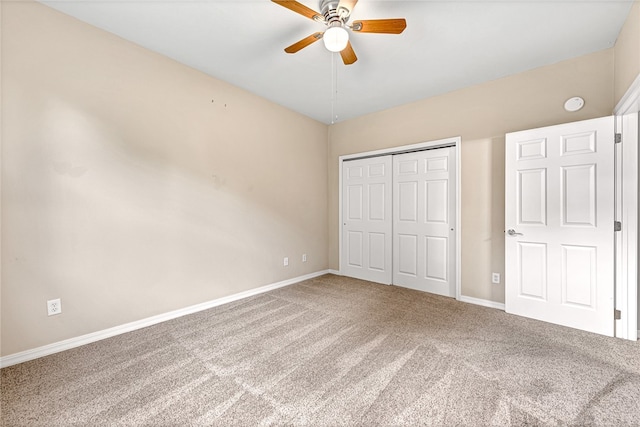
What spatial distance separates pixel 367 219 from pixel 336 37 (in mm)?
2810

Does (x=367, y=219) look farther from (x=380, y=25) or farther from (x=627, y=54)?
(x=627, y=54)

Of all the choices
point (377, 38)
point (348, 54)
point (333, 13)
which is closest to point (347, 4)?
point (333, 13)

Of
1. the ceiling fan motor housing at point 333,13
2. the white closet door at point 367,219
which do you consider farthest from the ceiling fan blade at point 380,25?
the white closet door at point 367,219

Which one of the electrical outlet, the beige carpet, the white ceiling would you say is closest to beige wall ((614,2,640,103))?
the white ceiling

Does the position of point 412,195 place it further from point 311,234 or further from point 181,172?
point 181,172

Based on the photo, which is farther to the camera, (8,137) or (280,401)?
(8,137)

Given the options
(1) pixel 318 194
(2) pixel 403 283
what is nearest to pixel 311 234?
(1) pixel 318 194

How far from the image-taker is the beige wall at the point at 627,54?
6.18 feet

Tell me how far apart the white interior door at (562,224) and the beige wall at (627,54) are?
1.07ft

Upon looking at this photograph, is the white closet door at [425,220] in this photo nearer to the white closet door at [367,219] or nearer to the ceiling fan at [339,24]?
the white closet door at [367,219]

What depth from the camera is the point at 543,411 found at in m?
1.49

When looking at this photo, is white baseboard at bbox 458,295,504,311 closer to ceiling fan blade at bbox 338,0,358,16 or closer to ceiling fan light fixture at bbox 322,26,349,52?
ceiling fan light fixture at bbox 322,26,349,52

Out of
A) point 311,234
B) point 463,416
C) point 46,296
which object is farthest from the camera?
point 311,234

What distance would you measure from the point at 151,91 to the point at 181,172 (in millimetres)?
822
